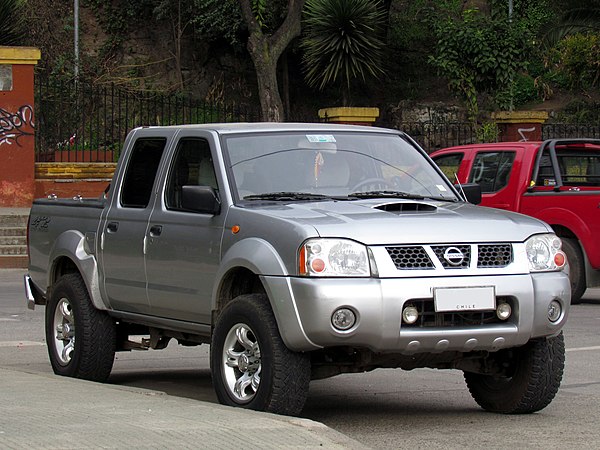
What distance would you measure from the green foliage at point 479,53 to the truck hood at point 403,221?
921 inches

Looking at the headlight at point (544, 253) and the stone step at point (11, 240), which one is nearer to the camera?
the headlight at point (544, 253)

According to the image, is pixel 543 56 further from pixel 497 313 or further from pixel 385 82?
pixel 497 313

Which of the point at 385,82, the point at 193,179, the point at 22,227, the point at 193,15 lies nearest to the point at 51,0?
the point at 193,15

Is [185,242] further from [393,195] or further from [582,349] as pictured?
[582,349]

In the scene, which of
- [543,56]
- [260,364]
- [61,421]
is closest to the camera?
[61,421]

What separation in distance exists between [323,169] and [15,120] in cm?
1766

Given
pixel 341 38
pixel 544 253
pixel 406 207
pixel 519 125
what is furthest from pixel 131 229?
pixel 341 38

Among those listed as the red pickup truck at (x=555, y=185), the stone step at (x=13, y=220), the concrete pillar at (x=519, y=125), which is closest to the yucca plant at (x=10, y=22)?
the stone step at (x=13, y=220)

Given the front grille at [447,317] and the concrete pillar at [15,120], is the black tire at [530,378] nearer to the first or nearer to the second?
the front grille at [447,317]

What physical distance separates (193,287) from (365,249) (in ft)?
4.82

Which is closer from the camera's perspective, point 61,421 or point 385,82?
point 61,421

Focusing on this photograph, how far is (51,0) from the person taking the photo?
42.1 metres

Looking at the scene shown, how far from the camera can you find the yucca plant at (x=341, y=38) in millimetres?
33906

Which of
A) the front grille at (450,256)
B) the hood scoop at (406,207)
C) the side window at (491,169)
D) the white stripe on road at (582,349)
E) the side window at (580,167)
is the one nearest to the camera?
the front grille at (450,256)
